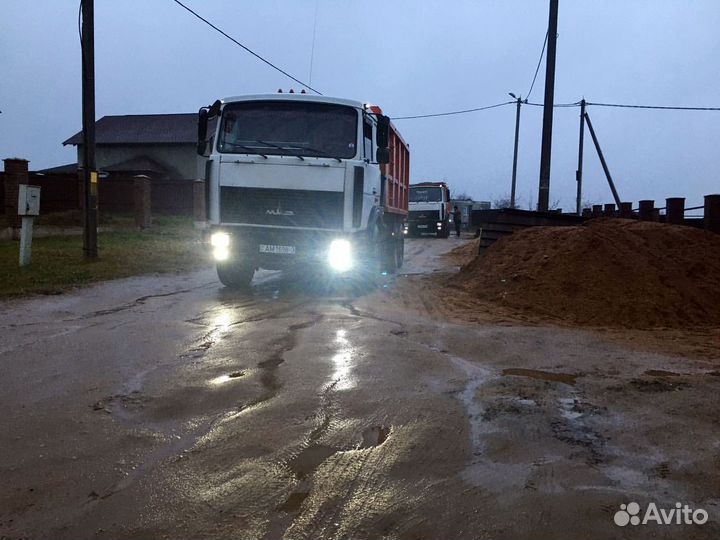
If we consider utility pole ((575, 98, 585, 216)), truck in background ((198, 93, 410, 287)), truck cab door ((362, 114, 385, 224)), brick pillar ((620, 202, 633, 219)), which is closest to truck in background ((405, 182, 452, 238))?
utility pole ((575, 98, 585, 216))

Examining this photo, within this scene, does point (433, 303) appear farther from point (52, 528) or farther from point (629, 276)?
point (52, 528)

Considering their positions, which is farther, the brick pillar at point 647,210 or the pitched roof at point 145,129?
the pitched roof at point 145,129

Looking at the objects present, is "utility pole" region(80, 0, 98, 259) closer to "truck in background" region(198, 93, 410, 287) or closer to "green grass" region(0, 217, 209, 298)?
"green grass" region(0, 217, 209, 298)

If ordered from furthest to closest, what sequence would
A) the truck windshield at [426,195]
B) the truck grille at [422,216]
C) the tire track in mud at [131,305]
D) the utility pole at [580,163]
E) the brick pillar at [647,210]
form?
1. the truck grille at [422,216]
2. the truck windshield at [426,195]
3. the utility pole at [580,163]
4. the brick pillar at [647,210]
5. the tire track in mud at [131,305]

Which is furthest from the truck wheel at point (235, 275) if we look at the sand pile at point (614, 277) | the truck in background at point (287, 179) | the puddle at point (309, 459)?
the puddle at point (309, 459)

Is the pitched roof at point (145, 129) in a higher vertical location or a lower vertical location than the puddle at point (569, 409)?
higher

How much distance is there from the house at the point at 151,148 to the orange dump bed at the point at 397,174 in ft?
92.1

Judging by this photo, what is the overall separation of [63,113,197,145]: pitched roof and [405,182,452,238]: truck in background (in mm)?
16645

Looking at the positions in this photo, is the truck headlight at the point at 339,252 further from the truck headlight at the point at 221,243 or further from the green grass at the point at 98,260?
the green grass at the point at 98,260

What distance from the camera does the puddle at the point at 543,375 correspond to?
5.25 m

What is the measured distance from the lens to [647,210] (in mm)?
16156

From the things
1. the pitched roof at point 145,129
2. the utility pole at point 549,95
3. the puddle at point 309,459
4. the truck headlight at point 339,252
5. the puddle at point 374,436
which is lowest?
the puddle at point 309,459

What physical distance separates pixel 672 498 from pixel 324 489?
1.73 meters

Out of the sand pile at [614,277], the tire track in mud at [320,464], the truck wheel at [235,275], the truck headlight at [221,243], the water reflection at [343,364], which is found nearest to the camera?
the tire track in mud at [320,464]
